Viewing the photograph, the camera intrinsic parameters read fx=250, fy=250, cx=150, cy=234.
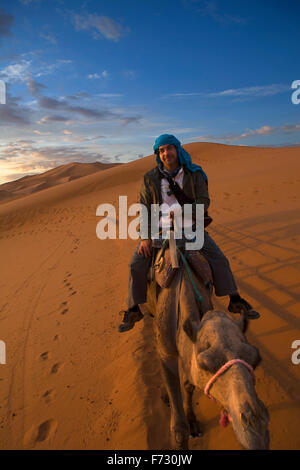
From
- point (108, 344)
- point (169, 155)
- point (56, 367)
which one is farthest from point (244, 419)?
point (56, 367)

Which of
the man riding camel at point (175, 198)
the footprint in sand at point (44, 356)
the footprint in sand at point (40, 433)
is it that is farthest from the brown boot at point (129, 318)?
the footprint in sand at point (44, 356)

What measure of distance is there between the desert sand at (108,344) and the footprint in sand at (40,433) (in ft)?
0.05

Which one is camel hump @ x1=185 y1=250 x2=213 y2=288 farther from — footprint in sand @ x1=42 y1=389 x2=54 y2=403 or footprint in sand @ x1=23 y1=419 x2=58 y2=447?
footprint in sand @ x1=42 y1=389 x2=54 y2=403

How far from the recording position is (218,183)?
19.9 m

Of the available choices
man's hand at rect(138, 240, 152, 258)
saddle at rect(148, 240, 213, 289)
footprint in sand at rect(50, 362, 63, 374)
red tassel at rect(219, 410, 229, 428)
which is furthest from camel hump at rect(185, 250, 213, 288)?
footprint in sand at rect(50, 362, 63, 374)

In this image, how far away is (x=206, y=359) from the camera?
63.9 inches

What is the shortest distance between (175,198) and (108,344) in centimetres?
320

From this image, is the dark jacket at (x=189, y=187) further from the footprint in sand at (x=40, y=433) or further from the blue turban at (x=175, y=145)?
the footprint in sand at (x=40, y=433)

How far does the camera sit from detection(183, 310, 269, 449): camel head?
4.25ft

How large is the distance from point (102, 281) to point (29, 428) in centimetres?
463

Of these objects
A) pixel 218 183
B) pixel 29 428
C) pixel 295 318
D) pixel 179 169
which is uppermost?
pixel 218 183
